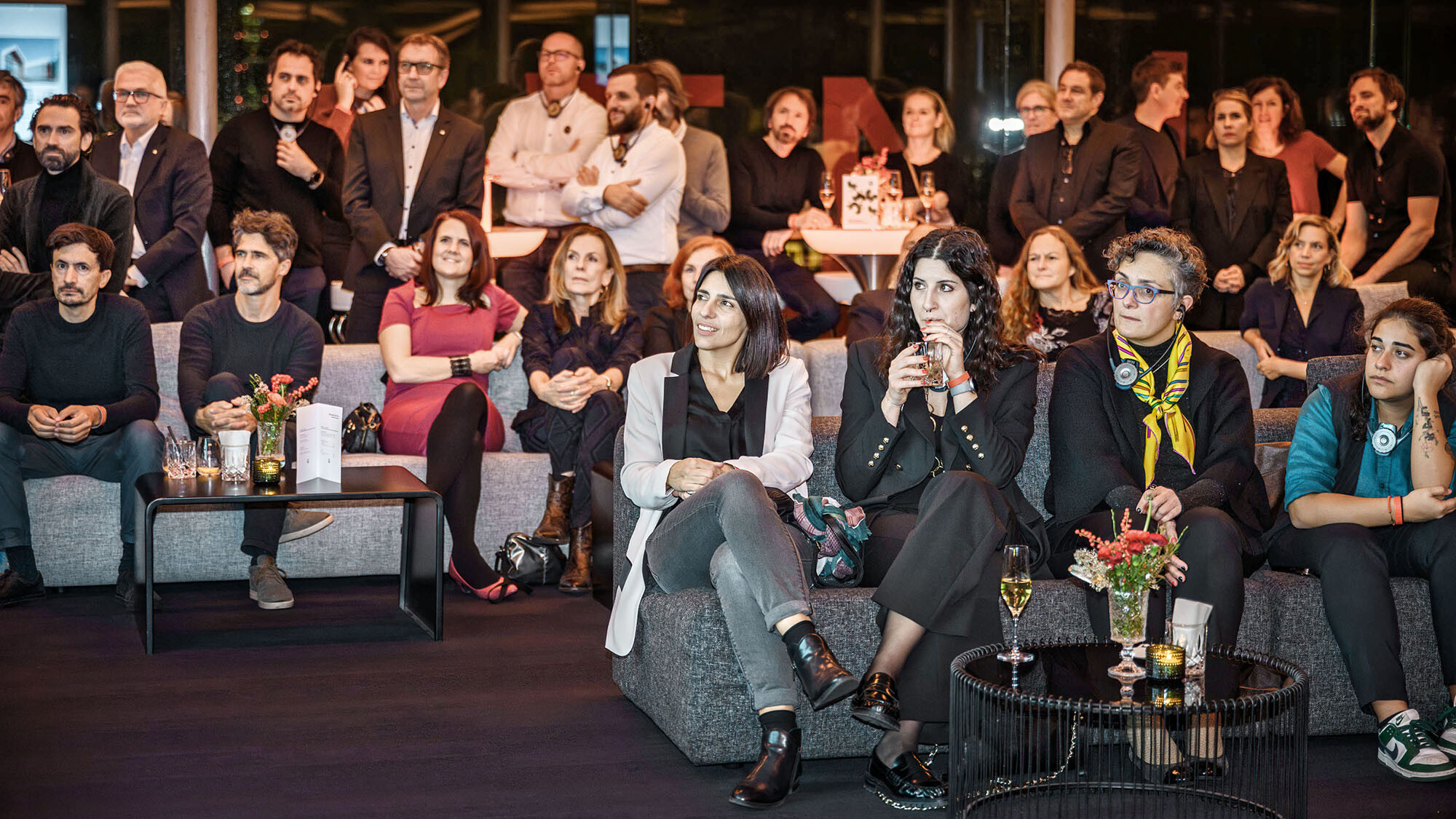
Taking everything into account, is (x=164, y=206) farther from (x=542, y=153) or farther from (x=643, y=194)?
(x=643, y=194)

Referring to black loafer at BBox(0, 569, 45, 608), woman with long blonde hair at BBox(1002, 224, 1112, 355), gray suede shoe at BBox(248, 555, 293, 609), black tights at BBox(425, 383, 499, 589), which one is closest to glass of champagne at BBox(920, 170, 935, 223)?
woman with long blonde hair at BBox(1002, 224, 1112, 355)

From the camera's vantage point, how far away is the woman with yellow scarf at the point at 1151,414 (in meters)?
3.64

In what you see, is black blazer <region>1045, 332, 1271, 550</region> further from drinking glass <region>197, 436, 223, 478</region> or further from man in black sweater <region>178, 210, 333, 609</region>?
man in black sweater <region>178, 210, 333, 609</region>

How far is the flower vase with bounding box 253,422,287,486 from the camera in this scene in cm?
455

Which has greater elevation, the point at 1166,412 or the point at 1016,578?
the point at 1166,412

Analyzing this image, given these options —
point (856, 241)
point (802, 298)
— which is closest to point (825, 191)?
point (856, 241)

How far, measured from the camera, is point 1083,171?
6.96m

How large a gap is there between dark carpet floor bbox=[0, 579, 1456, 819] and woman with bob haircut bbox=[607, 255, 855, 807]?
0.25 meters

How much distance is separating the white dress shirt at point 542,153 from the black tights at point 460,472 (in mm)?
2180

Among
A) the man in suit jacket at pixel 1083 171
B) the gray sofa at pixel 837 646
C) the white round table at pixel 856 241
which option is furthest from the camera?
the white round table at pixel 856 241

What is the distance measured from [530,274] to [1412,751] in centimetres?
450

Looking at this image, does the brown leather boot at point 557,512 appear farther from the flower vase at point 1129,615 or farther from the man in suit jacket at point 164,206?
the flower vase at point 1129,615

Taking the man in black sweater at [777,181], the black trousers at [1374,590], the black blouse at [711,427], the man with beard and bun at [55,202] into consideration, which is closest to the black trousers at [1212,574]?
the black trousers at [1374,590]

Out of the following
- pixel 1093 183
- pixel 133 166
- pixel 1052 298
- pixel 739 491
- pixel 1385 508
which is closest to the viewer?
pixel 739 491
